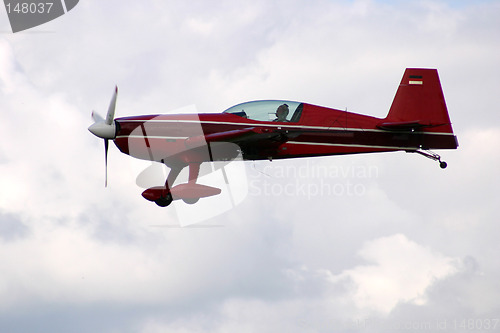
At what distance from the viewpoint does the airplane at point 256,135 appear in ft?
80.6

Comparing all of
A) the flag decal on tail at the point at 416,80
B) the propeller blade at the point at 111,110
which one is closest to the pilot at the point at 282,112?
the flag decal on tail at the point at 416,80

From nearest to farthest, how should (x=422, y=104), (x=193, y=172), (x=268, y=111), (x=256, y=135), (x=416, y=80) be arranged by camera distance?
(x=256, y=135) < (x=268, y=111) < (x=193, y=172) < (x=422, y=104) < (x=416, y=80)

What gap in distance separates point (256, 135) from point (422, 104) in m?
5.56

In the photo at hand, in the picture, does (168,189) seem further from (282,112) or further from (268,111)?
(282,112)

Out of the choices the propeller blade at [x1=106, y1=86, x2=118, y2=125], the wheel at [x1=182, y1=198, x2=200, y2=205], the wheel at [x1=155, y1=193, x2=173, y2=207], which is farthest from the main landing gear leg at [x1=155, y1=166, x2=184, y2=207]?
the propeller blade at [x1=106, y1=86, x2=118, y2=125]

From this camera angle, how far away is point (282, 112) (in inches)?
979

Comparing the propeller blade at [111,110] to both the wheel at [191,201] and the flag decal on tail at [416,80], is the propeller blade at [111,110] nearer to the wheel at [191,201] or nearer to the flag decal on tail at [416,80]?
the wheel at [191,201]

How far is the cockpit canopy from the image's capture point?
24.8m

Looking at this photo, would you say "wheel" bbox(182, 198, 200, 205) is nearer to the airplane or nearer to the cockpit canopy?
the airplane

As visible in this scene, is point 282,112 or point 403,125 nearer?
point 282,112

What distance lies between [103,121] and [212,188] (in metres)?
3.83

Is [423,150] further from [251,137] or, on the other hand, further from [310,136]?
[251,137]

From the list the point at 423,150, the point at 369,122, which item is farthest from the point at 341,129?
the point at 423,150

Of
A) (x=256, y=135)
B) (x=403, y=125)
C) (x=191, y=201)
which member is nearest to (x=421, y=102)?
(x=403, y=125)
